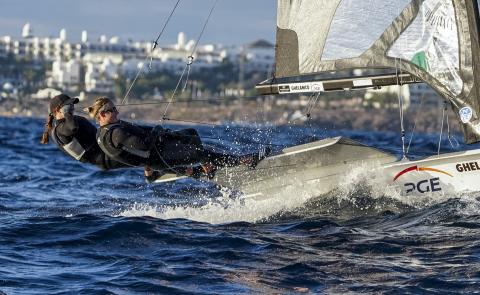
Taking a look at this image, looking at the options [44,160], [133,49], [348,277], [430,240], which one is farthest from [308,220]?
[133,49]

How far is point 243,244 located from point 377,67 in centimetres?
255

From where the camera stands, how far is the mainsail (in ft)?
31.0

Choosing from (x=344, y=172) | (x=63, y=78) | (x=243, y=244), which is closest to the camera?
(x=243, y=244)

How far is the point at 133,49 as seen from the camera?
16525 centimetres

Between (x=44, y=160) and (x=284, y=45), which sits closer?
(x=284, y=45)

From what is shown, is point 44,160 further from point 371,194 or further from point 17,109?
point 17,109

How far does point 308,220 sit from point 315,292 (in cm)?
263

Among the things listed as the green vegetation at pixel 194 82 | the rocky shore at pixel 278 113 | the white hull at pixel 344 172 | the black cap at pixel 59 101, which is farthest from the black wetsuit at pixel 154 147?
→ the rocky shore at pixel 278 113

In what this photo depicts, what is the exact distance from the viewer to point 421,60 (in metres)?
9.58

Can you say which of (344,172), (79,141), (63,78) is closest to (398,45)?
(344,172)

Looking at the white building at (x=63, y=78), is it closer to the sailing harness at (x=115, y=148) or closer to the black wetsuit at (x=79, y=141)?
the black wetsuit at (x=79, y=141)

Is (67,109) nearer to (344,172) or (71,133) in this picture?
(71,133)

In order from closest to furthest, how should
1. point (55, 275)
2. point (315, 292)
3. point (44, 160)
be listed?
point (315, 292)
point (55, 275)
point (44, 160)

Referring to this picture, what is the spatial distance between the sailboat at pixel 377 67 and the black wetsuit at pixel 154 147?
0.27m
